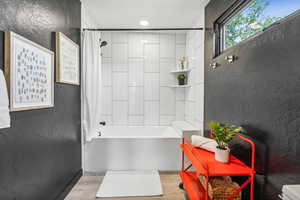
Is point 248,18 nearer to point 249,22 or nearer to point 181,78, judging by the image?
point 249,22

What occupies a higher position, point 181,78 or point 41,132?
point 181,78

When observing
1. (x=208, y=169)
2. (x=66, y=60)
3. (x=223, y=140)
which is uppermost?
(x=66, y=60)

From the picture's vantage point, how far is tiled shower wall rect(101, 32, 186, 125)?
3.53 metres

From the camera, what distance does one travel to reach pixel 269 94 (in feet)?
3.91

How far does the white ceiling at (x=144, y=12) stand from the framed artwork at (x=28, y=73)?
4.37 feet

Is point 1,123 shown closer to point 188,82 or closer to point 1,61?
point 1,61

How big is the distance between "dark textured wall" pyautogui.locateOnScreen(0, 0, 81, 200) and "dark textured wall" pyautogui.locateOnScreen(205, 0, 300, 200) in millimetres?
1774

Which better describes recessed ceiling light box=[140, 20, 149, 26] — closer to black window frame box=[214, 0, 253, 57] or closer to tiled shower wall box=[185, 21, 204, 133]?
tiled shower wall box=[185, 21, 204, 133]

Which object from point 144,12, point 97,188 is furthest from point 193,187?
point 144,12

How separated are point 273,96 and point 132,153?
6.60 ft

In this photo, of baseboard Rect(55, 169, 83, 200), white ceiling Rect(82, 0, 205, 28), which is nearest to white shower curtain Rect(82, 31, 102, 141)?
white ceiling Rect(82, 0, 205, 28)

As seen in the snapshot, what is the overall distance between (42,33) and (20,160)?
41.6 inches

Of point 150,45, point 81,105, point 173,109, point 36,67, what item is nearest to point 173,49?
point 150,45

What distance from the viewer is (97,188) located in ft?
7.17
